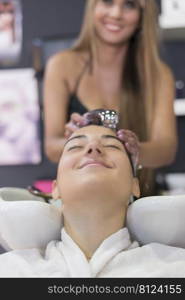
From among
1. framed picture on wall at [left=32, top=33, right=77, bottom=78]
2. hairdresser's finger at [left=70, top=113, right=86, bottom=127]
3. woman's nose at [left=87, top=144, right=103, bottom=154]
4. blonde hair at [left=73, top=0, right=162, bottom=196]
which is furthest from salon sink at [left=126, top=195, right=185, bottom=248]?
framed picture on wall at [left=32, top=33, right=77, bottom=78]

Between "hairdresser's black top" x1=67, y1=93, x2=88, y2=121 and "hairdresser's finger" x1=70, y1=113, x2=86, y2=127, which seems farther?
"hairdresser's black top" x1=67, y1=93, x2=88, y2=121

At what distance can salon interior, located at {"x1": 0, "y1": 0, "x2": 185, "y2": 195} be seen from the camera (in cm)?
141

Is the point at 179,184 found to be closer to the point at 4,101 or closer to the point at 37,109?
the point at 37,109

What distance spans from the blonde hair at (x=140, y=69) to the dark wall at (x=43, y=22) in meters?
0.14

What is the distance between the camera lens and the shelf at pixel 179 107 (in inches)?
57.5

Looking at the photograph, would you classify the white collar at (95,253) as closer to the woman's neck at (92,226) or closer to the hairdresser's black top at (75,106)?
the woman's neck at (92,226)

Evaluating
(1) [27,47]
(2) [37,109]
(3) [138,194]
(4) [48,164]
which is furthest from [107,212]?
(1) [27,47]

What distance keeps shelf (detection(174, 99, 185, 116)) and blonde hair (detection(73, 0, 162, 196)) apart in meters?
0.18

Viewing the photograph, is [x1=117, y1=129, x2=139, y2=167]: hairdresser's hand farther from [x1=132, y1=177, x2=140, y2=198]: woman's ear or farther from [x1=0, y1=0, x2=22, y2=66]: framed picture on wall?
[x1=0, y1=0, x2=22, y2=66]: framed picture on wall

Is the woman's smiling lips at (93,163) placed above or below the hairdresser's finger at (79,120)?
below

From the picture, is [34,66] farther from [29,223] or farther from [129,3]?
[29,223]

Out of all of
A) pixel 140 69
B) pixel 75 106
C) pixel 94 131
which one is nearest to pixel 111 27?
pixel 140 69

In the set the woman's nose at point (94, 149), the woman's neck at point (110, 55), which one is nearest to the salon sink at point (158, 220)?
the woman's nose at point (94, 149)

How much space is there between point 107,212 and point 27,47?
922 millimetres
